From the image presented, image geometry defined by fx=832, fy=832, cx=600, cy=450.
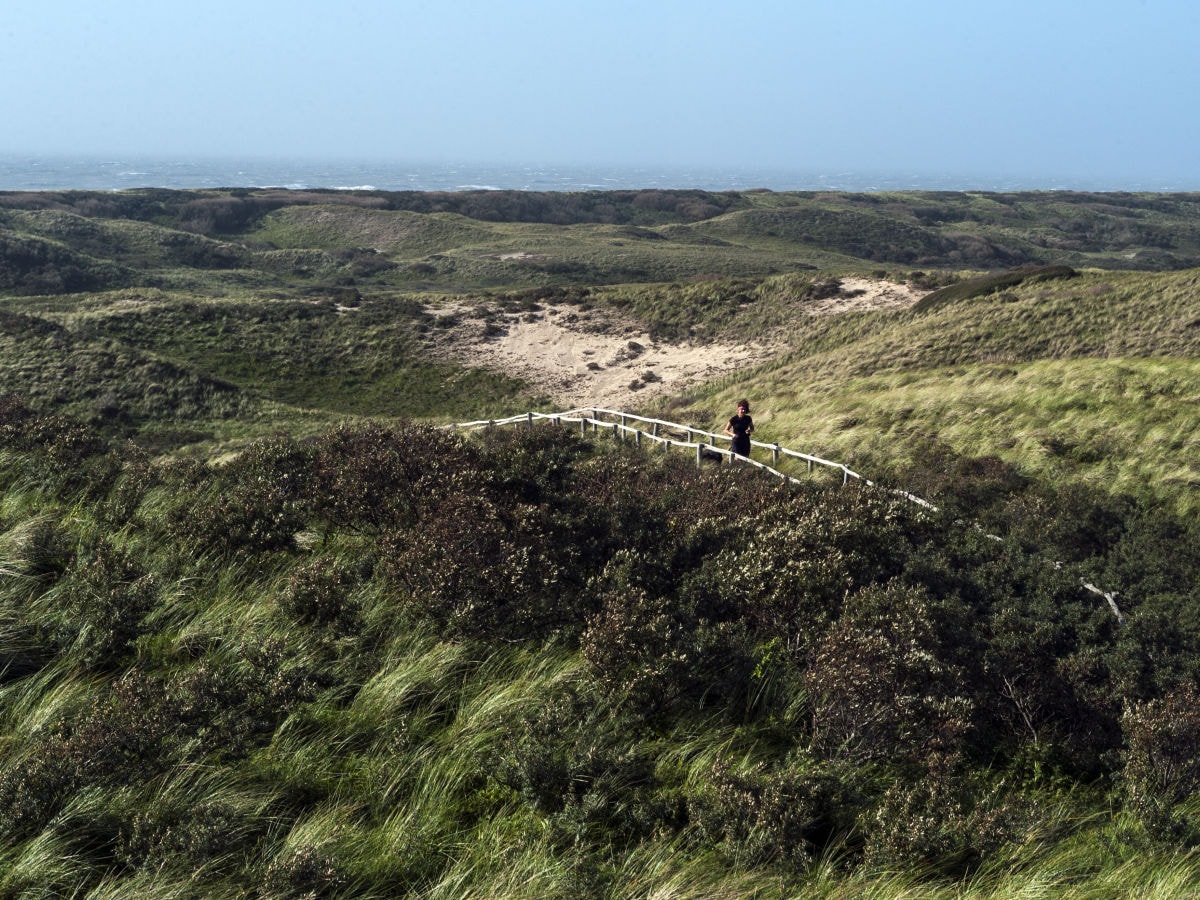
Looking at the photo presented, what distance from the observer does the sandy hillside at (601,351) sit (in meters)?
35.5

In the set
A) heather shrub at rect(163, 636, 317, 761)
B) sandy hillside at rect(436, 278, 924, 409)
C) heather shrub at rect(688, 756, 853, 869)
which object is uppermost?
heather shrub at rect(163, 636, 317, 761)

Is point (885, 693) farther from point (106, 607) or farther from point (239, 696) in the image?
point (106, 607)

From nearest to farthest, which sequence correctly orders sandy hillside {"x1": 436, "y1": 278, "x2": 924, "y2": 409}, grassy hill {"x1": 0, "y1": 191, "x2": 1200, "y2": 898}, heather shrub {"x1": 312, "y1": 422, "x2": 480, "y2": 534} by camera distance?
1. grassy hill {"x1": 0, "y1": 191, "x2": 1200, "y2": 898}
2. heather shrub {"x1": 312, "y1": 422, "x2": 480, "y2": 534}
3. sandy hillside {"x1": 436, "y1": 278, "x2": 924, "y2": 409}

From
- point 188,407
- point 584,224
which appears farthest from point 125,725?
point 584,224

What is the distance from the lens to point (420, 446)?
32.0 feet

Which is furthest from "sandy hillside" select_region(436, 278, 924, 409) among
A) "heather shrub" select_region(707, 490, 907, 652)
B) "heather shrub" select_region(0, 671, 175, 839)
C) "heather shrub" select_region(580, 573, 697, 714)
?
"heather shrub" select_region(0, 671, 175, 839)

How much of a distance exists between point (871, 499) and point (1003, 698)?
10.3ft

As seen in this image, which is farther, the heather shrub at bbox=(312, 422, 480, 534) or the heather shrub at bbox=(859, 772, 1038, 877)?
the heather shrub at bbox=(312, 422, 480, 534)

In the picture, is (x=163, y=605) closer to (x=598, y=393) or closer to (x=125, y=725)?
(x=125, y=725)

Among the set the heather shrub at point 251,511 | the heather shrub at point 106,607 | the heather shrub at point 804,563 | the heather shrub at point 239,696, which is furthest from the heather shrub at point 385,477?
the heather shrub at point 804,563

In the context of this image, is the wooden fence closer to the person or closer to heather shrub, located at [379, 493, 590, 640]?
the person

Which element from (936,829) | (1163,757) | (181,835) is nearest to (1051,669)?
(1163,757)

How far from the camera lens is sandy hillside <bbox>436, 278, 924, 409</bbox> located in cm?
3550

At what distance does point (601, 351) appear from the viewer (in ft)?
131
